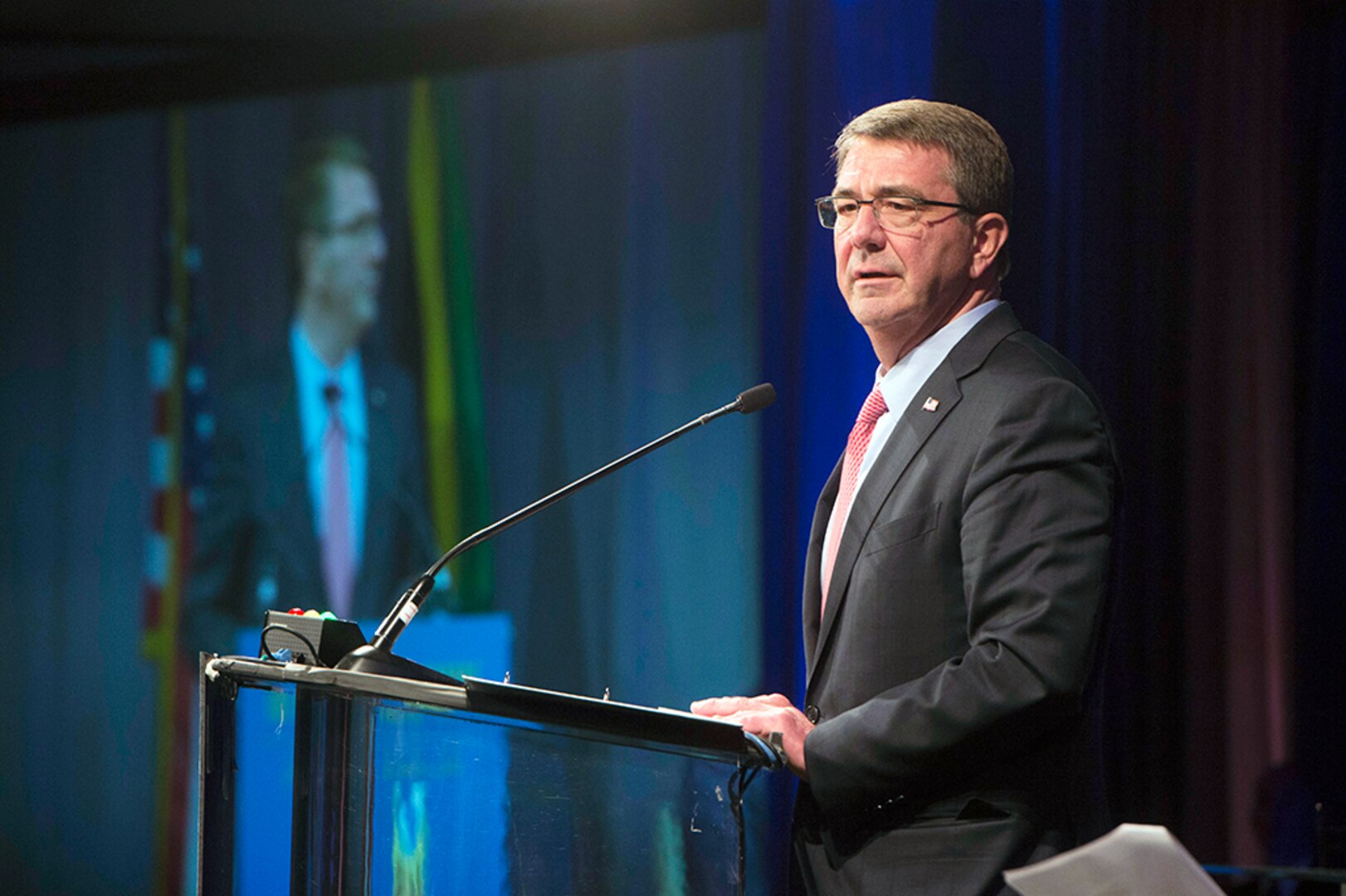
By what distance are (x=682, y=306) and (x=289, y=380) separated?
1300 mm

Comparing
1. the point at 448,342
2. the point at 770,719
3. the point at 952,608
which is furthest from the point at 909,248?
the point at 448,342

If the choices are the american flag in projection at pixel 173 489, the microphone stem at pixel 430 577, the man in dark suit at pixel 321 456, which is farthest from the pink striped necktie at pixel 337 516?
the microphone stem at pixel 430 577

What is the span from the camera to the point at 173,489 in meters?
4.36

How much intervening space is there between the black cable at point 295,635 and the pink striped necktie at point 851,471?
642mm

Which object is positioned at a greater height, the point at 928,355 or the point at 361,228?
the point at 361,228

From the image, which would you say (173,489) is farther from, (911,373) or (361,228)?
(911,373)

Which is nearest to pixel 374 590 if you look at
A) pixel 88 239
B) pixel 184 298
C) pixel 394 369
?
pixel 394 369

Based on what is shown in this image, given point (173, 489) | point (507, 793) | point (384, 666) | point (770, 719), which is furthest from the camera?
point (173, 489)

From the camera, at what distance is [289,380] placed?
4320 mm

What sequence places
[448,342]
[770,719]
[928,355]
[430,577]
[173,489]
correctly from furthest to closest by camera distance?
[173,489], [448,342], [928,355], [430,577], [770,719]

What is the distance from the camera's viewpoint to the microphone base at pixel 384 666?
1448 millimetres

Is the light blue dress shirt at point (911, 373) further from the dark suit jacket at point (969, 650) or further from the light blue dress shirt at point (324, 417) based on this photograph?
the light blue dress shirt at point (324, 417)

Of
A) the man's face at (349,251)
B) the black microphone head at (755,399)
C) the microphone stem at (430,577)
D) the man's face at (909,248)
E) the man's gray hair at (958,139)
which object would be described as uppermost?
the man's face at (349,251)

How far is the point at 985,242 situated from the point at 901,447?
0.35m
